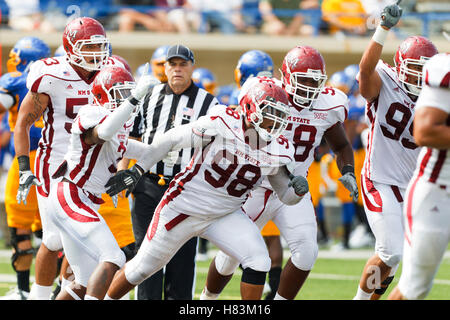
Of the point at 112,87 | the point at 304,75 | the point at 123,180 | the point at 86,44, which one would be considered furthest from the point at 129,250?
the point at 304,75

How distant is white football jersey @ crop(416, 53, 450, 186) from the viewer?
359 cm

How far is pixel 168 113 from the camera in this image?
17.8 feet

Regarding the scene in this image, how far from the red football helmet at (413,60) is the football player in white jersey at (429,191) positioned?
41.4 inches

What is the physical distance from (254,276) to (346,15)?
31.1 ft

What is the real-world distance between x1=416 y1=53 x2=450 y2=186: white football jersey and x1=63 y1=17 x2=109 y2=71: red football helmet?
213cm

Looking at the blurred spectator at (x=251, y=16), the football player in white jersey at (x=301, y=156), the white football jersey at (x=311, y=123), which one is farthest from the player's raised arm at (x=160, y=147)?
the blurred spectator at (x=251, y=16)

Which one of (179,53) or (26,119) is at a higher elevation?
(179,53)

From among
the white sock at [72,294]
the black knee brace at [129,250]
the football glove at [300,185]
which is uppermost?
the football glove at [300,185]

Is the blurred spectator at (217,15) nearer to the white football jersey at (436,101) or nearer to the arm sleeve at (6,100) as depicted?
the arm sleeve at (6,100)

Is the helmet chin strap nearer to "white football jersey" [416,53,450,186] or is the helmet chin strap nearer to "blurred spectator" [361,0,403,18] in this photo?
"white football jersey" [416,53,450,186]

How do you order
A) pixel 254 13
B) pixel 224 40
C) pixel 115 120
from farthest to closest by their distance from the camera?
pixel 254 13 → pixel 224 40 → pixel 115 120

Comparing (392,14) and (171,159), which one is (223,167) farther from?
(392,14)

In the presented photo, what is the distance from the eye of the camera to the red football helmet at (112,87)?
4621 mm
